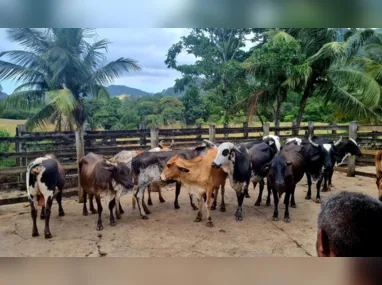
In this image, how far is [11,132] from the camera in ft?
16.0

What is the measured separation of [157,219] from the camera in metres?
3.68

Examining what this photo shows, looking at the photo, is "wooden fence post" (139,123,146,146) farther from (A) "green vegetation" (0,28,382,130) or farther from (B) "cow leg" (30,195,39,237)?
(B) "cow leg" (30,195,39,237)

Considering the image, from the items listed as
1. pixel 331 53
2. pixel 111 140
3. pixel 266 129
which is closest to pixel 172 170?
pixel 111 140

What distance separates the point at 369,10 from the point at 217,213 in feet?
9.96

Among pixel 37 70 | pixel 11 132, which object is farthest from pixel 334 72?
pixel 11 132

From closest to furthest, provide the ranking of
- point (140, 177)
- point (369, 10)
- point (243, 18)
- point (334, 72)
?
1. point (369, 10)
2. point (243, 18)
3. point (140, 177)
4. point (334, 72)

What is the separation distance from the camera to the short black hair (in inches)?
33.9

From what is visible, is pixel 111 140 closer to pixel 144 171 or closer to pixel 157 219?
pixel 144 171

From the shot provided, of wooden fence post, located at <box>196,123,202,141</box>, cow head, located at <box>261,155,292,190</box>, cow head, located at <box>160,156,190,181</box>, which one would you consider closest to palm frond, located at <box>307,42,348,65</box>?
wooden fence post, located at <box>196,123,202,141</box>

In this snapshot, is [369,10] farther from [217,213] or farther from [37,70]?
[37,70]

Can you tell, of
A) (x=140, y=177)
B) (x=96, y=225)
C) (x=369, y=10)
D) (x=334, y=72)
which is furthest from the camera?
(x=334, y=72)

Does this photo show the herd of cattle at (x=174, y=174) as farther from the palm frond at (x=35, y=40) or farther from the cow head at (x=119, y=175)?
the palm frond at (x=35, y=40)

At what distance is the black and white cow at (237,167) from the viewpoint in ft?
11.8

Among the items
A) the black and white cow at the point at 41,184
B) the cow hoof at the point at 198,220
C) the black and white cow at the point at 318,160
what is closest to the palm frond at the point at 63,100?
the black and white cow at the point at 41,184
